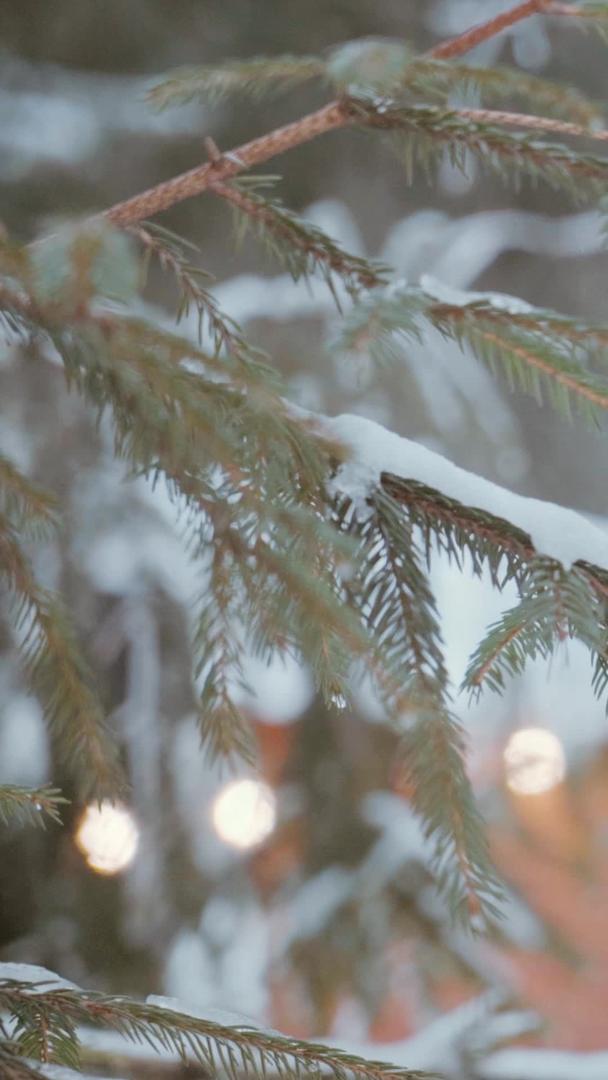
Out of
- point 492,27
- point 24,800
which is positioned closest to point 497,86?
point 492,27

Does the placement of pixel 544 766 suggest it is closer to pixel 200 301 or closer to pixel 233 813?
pixel 233 813

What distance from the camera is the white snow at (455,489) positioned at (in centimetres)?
42

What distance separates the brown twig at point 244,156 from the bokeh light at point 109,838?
1.29 feet

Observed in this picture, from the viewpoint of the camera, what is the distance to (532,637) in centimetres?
40

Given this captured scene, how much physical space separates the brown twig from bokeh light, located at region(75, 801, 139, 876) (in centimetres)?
39

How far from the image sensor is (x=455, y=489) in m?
0.44

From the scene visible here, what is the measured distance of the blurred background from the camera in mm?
1274

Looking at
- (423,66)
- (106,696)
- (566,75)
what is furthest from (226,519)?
(566,75)

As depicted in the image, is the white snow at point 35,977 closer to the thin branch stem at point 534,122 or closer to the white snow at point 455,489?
the white snow at point 455,489

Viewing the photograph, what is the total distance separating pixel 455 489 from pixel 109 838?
1.37 ft

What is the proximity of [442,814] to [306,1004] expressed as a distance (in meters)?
1.07

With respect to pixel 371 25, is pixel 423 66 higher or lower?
lower

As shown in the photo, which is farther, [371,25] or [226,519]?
[371,25]

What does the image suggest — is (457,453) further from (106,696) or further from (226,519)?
(226,519)
